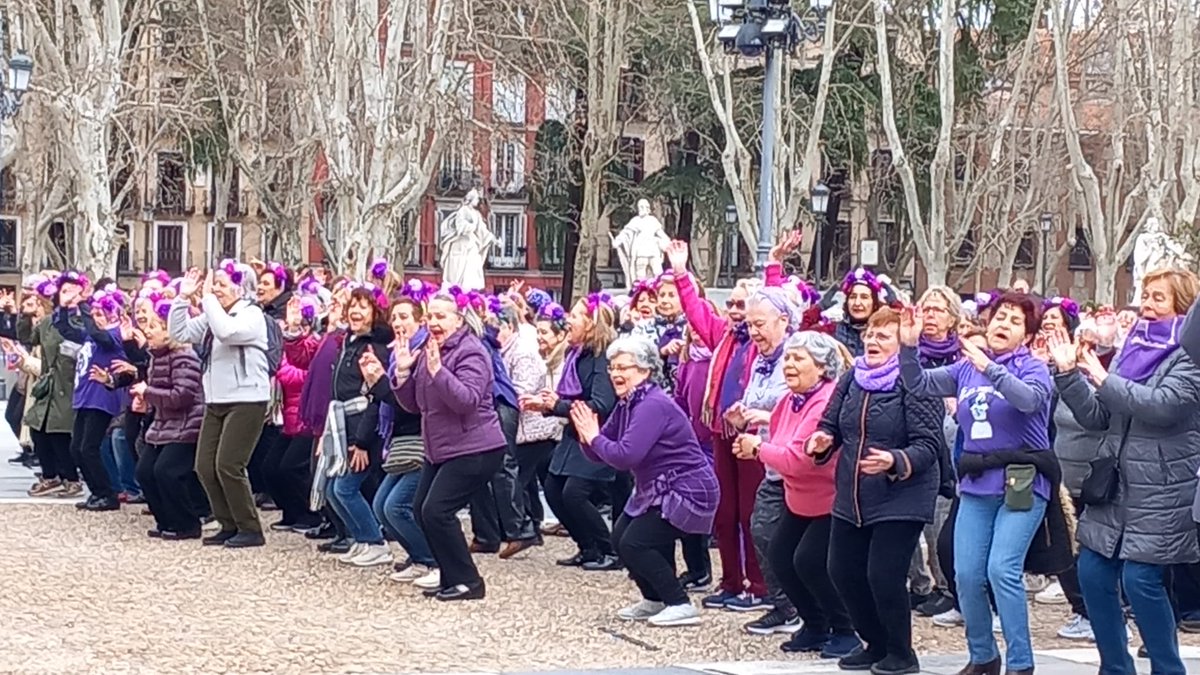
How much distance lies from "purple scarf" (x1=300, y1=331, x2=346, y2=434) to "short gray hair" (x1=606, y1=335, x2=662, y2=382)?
9.60 feet

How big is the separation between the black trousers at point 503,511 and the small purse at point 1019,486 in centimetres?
511

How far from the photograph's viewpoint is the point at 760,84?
38.6 m

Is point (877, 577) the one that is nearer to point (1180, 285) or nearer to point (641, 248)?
point (1180, 285)

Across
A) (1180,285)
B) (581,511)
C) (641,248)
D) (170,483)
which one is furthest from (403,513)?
(641,248)

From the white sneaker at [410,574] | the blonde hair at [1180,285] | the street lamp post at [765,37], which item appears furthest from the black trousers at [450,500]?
the street lamp post at [765,37]

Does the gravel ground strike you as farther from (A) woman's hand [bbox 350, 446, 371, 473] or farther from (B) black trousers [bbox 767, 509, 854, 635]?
(A) woman's hand [bbox 350, 446, 371, 473]

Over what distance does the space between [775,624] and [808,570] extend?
947mm

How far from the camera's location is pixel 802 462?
8.90m

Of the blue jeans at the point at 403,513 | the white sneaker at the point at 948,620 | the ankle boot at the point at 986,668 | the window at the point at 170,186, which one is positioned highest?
the window at the point at 170,186

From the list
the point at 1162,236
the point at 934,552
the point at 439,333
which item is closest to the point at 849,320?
the point at 934,552

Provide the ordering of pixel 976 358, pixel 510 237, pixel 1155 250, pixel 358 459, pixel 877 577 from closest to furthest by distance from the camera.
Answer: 1. pixel 976 358
2. pixel 877 577
3. pixel 358 459
4. pixel 1155 250
5. pixel 510 237

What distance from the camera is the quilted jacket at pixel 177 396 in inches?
519

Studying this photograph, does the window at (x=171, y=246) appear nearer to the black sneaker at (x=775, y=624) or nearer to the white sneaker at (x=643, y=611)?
the white sneaker at (x=643, y=611)

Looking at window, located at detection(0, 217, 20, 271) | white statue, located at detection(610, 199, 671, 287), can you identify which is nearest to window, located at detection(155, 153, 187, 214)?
window, located at detection(0, 217, 20, 271)
